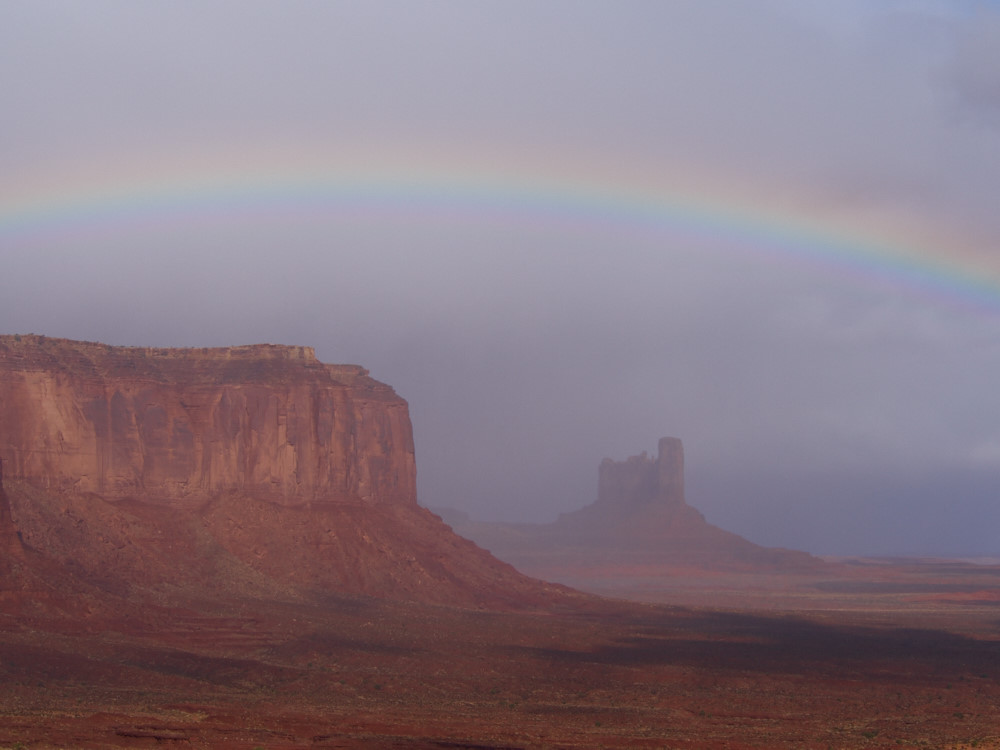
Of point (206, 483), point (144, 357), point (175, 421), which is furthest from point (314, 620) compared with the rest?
point (144, 357)

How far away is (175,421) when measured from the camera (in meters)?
101

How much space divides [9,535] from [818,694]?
41609 mm

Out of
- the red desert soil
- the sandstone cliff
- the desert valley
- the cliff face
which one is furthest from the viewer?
the cliff face

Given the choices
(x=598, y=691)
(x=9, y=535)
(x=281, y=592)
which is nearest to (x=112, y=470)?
(x=281, y=592)

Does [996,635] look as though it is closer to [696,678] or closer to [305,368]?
[696,678]

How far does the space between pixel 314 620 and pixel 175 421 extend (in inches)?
1053

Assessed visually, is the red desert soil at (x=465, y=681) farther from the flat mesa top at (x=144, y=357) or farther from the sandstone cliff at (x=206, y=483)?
the flat mesa top at (x=144, y=357)

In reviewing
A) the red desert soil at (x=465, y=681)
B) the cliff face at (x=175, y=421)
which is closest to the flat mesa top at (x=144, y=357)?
the cliff face at (x=175, y=421)

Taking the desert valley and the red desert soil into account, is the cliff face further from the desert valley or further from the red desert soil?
the red desert soil

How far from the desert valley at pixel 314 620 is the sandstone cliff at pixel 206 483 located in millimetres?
177

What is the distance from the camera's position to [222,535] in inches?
3745

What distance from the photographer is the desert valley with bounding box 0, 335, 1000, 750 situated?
162 feet

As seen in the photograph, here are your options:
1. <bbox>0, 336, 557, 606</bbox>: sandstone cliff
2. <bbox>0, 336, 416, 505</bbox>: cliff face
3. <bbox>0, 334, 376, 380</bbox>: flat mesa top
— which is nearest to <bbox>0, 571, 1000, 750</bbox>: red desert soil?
<bbox>0, 336, 557, 606</bbox>: sandstone cliff

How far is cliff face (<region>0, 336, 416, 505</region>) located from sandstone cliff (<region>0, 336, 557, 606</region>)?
0.11 meters
